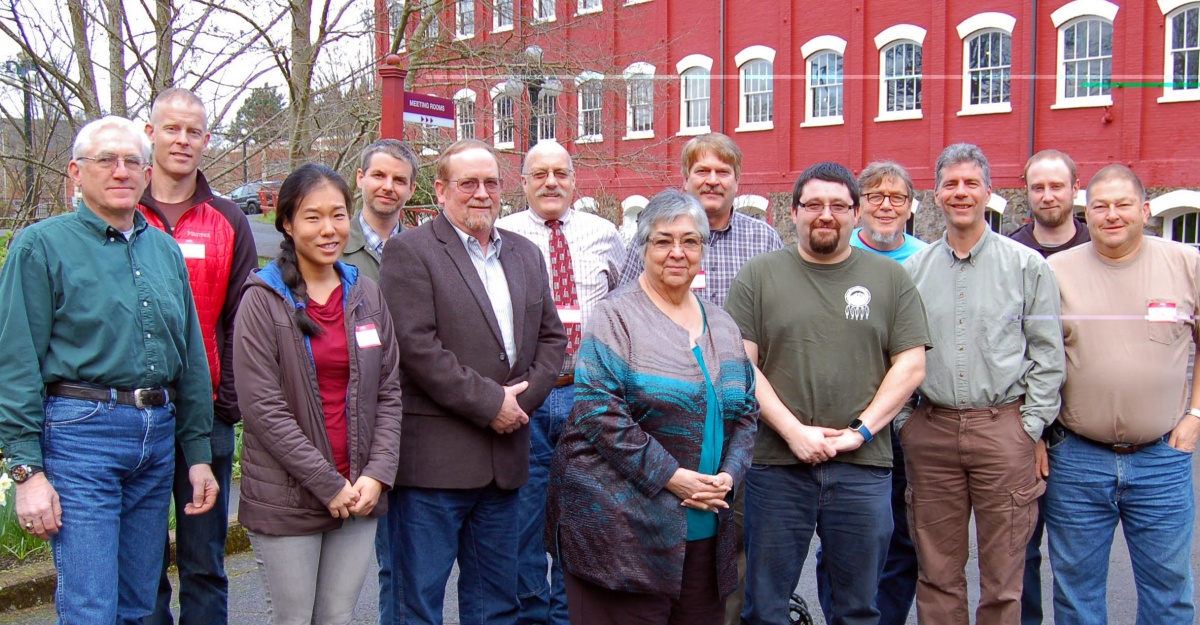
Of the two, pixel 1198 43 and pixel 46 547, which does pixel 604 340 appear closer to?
pixel 46 547

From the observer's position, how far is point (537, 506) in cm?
436

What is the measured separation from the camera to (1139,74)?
18.4m

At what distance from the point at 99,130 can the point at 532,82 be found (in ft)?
29.5

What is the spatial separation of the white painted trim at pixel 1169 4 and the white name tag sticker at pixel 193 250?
777 inches

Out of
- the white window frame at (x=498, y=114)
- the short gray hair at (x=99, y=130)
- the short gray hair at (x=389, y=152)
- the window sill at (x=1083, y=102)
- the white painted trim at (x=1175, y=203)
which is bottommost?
the short gray hair at (x=99, y=130)

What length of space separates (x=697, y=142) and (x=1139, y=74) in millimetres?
17548

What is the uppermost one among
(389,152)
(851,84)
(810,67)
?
(810,67)

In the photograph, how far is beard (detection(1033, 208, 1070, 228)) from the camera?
488 centimetres

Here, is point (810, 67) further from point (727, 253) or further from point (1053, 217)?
point (727, 253)

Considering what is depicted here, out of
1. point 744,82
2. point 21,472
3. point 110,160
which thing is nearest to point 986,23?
point 744,82

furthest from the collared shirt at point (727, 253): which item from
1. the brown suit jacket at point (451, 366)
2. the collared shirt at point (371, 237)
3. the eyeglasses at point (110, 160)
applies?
the eyeglasses at point (110, 160)

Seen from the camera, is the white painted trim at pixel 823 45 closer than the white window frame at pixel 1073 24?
No

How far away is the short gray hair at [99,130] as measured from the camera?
3170mm

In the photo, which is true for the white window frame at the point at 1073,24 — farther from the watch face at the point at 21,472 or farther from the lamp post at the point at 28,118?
the watch face at the point at 21,472
